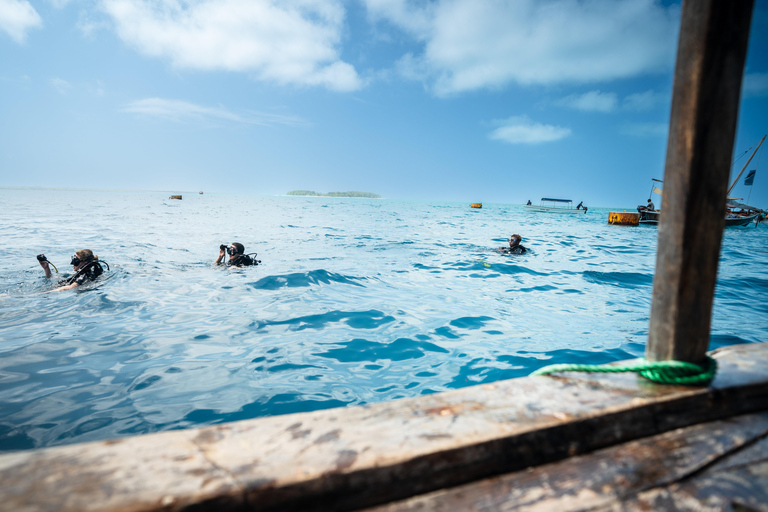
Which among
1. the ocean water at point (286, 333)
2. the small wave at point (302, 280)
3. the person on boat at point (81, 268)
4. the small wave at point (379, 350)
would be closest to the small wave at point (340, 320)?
the ocean water at point (286, 333)

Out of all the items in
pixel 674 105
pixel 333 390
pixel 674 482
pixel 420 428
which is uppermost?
pixel 674 105

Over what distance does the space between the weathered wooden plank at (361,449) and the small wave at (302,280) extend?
6.95 meters

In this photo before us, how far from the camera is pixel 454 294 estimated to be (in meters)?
7.41

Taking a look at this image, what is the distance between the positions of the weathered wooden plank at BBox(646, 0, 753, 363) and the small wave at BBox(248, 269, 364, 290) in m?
7.13

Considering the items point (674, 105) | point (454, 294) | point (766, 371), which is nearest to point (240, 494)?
point (674, 105)

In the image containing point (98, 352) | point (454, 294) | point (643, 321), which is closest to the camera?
point (98, 352)

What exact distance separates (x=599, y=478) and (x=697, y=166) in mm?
1185

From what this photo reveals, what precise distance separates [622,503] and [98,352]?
216 inches

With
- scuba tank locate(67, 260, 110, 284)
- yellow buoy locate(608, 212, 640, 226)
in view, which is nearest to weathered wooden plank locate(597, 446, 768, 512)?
scuba tank locate(67, 260, 110, 284)

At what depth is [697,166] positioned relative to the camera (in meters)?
1.34

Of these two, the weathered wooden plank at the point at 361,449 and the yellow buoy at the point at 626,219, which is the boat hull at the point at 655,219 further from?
the weathered wooden plank at the point at 361,449

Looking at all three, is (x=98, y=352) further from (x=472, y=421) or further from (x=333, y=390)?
(x=472, y=421)

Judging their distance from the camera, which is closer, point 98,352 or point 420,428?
point 420,428

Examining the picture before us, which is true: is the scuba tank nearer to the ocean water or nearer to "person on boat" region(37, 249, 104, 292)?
"person on boat" region(37, 249, 104, 292)
